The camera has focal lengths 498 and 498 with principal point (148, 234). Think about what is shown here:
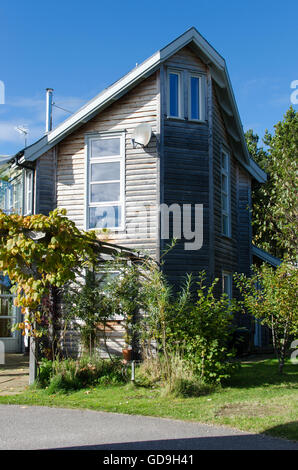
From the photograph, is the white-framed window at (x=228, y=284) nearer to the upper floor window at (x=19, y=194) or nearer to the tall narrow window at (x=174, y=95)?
the tall narrow window at (x=174, y=95)

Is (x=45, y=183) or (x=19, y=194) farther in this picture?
(x=19, y=194)

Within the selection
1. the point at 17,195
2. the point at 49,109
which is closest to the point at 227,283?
the point at 17,195

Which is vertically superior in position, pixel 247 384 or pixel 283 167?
pixel 283 167

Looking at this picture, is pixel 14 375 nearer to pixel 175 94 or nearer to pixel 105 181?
pixel 105 181

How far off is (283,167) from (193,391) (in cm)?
828

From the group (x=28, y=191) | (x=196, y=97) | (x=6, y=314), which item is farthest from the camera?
(x=6, y=314)

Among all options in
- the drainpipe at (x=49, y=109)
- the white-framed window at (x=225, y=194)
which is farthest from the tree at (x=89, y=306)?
the drainpipe at (x=49, y=109)

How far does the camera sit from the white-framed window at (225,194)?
15588 mm

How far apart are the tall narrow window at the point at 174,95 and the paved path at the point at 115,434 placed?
8.74 m

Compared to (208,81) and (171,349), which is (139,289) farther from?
(208,81)

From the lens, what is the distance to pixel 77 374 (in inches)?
384

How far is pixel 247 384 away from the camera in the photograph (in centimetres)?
985

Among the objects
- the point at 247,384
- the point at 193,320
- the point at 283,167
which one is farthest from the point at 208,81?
the point at 247,384

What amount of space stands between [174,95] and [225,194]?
12.0 ft
